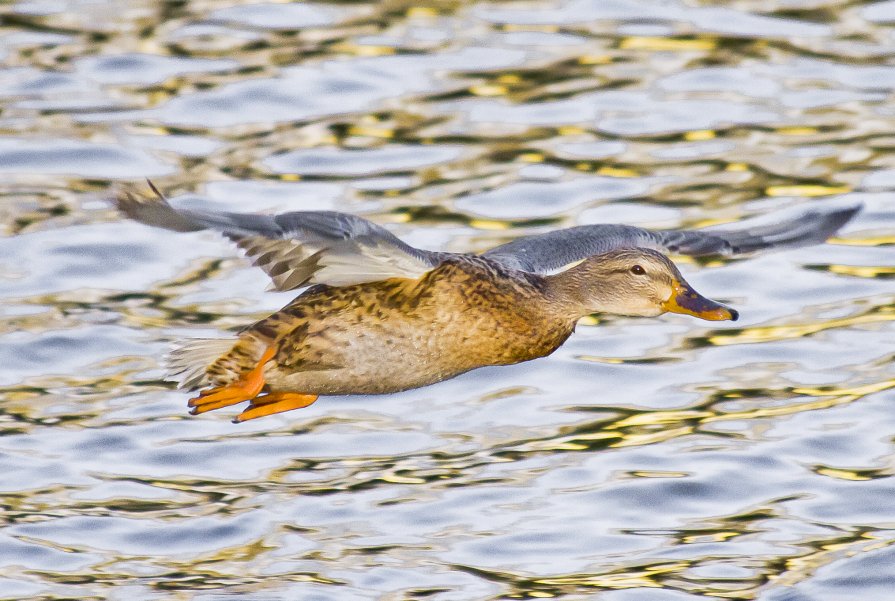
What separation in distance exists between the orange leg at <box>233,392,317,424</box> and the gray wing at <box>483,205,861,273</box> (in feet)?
3.80

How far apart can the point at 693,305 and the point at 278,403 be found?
1.92m

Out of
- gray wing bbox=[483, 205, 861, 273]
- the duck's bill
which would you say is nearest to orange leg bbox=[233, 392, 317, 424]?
gray wing bbox=[483, 205, 861, 273]

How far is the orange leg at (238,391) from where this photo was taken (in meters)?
8.29

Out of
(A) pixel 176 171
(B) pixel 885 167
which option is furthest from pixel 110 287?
(B) pixel 885 167

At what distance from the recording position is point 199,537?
9055mm

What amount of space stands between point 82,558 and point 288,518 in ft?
3.25

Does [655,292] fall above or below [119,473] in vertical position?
above

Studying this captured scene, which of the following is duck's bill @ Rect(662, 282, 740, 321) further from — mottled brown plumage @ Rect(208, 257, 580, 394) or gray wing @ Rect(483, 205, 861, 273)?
mottled brown plumage @ Rect(208, 257, 580, 394)

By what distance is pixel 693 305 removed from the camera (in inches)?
336

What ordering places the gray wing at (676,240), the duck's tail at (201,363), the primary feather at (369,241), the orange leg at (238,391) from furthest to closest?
the gray wing at (676,240) → the duck's tail at (201,363) → the orange leg at (238,391) → the primary feather at (369,241)

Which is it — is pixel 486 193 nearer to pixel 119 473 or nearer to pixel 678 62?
pixel 678 62

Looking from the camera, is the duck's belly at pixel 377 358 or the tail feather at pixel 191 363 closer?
the duck's belly at pixel 377 358

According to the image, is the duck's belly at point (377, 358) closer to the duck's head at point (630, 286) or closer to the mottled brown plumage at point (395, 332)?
the mottled brown plumage at point (395, 332)

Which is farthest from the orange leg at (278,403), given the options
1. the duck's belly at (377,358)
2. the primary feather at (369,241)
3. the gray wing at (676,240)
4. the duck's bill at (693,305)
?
the duck's bill at (693,305)
